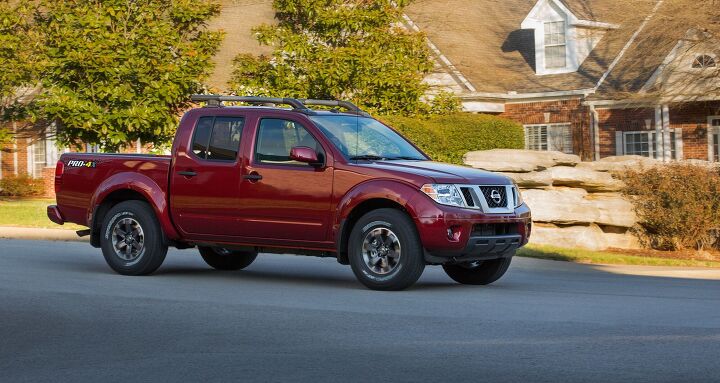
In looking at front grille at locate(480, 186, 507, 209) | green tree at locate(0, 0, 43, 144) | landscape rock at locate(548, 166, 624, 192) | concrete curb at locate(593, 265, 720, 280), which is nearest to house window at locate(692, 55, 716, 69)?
landscape rock at locate(548, 166, 624, 192)

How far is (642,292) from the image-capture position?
13281 mm

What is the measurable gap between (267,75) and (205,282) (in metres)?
15.5

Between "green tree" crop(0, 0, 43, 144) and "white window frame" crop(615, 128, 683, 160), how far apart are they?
53.5ft

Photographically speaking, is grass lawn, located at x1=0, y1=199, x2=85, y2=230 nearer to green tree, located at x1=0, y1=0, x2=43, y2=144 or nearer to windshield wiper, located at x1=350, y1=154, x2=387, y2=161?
green tree, located at x1=0, y1=0, x2=43, y2=144

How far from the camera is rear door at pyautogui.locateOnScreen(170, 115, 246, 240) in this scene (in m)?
13.6

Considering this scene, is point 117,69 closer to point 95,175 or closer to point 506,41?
point 95,175

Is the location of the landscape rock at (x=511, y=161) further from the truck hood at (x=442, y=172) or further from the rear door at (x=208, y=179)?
the rear door at (x=208, y=179)

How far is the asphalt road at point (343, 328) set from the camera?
26.5 ft

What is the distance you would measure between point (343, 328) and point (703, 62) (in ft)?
75.9

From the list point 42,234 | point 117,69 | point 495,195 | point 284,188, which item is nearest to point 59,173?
point 284,188

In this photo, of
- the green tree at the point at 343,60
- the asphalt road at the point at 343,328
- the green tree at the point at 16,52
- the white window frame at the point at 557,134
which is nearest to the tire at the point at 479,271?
the asphalt road at the point at 343,328

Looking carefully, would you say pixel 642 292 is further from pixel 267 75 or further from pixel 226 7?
pixel 226 7

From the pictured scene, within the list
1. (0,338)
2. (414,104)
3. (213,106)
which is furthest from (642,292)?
(414,104)

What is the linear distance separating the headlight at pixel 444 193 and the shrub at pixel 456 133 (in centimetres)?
1285
